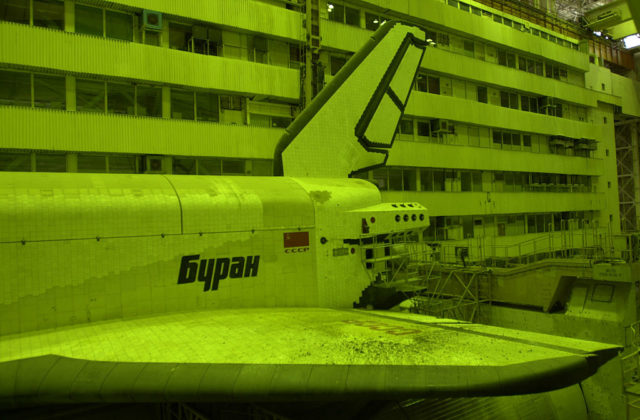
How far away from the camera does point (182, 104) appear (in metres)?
11.6

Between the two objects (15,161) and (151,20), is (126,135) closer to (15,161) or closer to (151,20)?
(15,161)

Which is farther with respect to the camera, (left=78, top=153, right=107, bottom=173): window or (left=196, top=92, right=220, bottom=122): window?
(left=196, top=92, right=220, bottom=122): window

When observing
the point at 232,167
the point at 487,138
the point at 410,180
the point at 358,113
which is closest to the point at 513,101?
the point at 487,138

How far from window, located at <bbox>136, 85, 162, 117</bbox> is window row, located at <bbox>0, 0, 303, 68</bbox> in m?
1.16

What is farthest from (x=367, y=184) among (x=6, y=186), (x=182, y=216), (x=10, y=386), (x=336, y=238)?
(x=10, y=386)

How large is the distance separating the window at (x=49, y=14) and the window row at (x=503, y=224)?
12759mm

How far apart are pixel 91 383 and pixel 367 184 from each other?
4973 millimetres

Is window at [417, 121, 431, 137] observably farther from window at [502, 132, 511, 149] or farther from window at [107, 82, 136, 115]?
window at [107, 82, 136, 115]

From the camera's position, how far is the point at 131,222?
465cm

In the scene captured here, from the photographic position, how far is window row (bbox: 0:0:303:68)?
9.81m

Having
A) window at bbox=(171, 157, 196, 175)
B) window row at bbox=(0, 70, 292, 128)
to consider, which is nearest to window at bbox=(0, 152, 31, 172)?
window row at bbox=(0, 70, 292, 128)

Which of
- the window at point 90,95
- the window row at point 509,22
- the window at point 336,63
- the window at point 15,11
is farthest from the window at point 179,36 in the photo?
the window row at point 509,22

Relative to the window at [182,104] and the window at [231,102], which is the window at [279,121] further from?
the window at [182,104]

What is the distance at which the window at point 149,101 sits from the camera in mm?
11062
